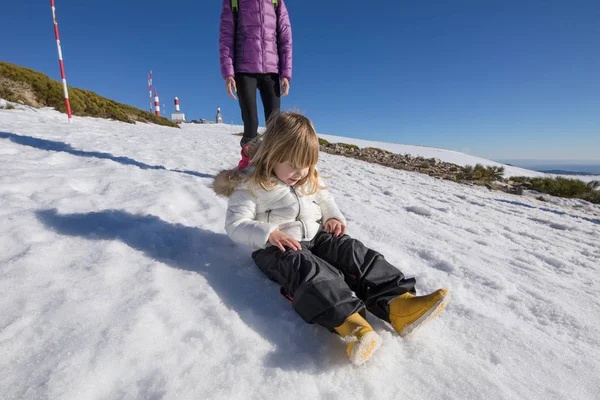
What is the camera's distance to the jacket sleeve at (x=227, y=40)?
2.77 metres

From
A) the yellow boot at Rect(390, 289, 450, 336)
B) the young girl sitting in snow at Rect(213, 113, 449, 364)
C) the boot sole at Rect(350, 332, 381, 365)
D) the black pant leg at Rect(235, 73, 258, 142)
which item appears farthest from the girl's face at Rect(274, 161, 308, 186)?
the black pant leg at Rect(235, 73, 258, 142)

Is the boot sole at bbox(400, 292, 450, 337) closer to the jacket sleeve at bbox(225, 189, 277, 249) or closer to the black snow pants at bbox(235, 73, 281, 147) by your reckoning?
the jacket sleeve at bbox(225, 189, 277, 249)

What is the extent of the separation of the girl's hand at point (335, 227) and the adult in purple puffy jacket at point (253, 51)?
1.45 meters

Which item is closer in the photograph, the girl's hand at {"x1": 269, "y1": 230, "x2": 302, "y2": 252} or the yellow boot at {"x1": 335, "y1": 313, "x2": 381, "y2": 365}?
the yellow boot at {"x1": 335, "y1": 313, "x2": 381, "y2": 365}

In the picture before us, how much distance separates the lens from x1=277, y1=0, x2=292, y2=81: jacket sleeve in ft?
9.71

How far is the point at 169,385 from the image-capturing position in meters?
0.84

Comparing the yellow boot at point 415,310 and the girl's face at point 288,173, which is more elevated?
the girl's face at point 288,173

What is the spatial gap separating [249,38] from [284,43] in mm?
388

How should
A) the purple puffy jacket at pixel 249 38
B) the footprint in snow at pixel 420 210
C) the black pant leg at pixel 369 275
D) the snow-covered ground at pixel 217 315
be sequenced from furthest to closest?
1. the footprint in snow at pixel 420 210
2. the purple puffy jacket at pixel 249 38
3. the black pant leg at pixel 369 275
4. the snow-covered ground at pixel 217 315

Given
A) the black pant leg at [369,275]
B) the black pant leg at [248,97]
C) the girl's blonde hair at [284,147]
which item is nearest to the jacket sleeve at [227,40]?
the black pant leg at [248,97]

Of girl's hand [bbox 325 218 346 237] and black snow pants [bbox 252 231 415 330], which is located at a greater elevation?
girl's hand [bbox 325 218 346 237]

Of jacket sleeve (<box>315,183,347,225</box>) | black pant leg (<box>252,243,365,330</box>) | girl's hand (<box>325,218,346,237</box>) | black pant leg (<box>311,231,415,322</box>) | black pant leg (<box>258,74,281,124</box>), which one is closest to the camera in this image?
black pant leg (<box>252,243,365,330</box>)

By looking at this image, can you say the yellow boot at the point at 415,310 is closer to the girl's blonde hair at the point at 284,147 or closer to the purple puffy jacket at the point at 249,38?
the girl's blonde hair at the point at 284,147

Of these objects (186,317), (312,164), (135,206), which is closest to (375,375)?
(186,317)
